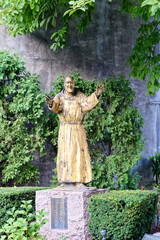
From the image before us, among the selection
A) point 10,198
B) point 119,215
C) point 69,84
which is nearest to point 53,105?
point 69,84

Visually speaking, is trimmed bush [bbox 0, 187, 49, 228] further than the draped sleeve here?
Yes

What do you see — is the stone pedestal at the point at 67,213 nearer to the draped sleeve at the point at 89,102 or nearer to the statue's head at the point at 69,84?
the draped sleeve at the point at 89,102

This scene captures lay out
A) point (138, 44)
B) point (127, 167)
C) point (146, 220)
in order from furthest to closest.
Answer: point (127, 167) < point (138, 44) < point (146, 220)

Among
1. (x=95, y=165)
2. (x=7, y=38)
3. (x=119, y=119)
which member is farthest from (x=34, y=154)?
(x=7, y=38)

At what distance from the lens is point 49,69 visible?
10.4 metres

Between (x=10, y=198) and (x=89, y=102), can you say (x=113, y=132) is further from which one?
(x=10, y=198)

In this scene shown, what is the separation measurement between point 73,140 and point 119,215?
168cm

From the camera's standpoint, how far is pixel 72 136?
6910 millimetres

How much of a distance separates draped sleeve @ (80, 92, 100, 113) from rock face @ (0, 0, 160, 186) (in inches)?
135

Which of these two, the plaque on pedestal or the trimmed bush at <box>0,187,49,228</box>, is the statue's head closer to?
the plaque on pedestal

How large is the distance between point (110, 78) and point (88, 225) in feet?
14.6

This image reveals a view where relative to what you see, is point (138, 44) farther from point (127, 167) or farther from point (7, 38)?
point (7, 38)

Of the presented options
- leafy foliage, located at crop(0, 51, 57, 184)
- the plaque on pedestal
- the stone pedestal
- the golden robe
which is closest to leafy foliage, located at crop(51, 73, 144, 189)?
leafy foliage, located at crop(0, 51, 57, 184)

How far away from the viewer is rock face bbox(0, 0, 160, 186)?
34.0 ft
